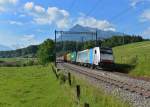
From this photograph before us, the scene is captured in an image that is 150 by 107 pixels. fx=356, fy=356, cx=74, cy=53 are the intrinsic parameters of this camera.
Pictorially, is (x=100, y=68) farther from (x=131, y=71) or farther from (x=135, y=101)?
(x=135, y=101)

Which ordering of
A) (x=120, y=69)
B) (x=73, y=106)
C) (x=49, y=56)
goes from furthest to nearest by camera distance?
1. (x=49, y=56)
2. (x=120, y=69)
3. (x=73, y=106)

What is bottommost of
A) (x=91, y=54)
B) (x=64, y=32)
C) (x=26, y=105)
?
(x=26, y=105)

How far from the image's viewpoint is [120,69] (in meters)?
47.5

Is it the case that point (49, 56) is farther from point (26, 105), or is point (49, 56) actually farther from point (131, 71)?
point (26, 105)

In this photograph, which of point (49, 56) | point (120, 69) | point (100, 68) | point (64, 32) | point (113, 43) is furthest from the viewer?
point (113, 43)

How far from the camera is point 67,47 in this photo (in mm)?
163375

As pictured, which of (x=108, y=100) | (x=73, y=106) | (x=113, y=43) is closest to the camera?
(x=73, y=106)

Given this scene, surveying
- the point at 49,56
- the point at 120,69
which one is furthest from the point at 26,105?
the point at 49,56

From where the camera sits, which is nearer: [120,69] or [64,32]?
[120,69]

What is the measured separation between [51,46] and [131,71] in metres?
95.1

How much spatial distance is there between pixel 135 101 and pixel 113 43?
466 ft

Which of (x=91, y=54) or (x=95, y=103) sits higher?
(x=91, y=54)

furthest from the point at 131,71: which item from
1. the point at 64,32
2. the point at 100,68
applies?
the point at 64,32

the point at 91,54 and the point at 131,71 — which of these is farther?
the point at 91,54
